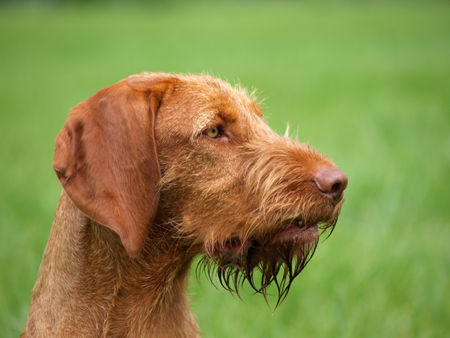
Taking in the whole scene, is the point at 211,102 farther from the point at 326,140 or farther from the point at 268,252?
the point at 326,140

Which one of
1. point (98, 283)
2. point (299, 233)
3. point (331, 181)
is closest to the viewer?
point (331, 181)

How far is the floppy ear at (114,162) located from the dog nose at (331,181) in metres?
0.79

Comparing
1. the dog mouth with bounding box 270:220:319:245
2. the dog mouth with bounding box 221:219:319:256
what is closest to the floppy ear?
the dog mouth with bounding box 221:219:319:256

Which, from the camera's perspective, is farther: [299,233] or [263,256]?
[263,256]

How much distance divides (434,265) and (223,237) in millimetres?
2774

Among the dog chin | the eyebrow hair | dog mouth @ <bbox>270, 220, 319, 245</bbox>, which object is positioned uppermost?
the eyebrow hair

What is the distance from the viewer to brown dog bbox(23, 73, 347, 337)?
2.72m

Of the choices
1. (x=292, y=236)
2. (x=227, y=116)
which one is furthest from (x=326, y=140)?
(x=292, y=236)

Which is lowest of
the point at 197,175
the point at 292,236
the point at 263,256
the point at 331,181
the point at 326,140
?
the point at 326,140

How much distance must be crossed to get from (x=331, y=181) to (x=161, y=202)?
88cm

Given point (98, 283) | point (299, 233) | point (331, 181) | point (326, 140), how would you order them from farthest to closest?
1. point (326, 140)
2. point (98, 283)
3. point (299, 233)
4. point (331, 181)

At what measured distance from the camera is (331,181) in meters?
2.68

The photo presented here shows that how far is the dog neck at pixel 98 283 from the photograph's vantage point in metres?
2.93

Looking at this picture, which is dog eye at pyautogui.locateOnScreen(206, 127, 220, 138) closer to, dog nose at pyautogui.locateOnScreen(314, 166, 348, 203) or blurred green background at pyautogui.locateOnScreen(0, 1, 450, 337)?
dog nose at pyautogui.locateOnScreen(314, 166, 348, 203)
